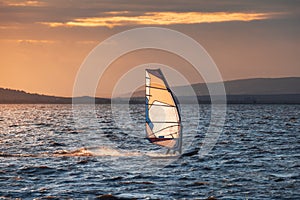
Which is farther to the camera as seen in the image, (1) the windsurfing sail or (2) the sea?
(1) the windsurfing sail

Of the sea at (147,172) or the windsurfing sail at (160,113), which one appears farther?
the windsurfing sail at (160,113)

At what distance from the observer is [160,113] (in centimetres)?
3791

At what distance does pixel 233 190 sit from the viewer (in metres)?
28.2

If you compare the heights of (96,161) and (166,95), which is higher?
(166,95)

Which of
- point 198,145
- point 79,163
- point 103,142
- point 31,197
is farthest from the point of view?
point 103,142

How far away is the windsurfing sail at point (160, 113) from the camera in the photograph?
3709cm

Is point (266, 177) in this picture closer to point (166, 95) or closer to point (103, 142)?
point (166, 95)

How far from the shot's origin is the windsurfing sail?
37.1m

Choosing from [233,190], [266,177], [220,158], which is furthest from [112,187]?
[220,158]

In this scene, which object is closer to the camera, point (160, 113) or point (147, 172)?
point (147, 172)

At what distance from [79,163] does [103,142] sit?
60.0 ft

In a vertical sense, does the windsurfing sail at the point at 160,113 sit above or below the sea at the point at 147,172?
above

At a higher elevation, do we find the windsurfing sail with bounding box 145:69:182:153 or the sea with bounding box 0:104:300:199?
the windsurfing sail with bounding box 145:69:182:153

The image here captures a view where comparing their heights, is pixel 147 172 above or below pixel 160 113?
below
